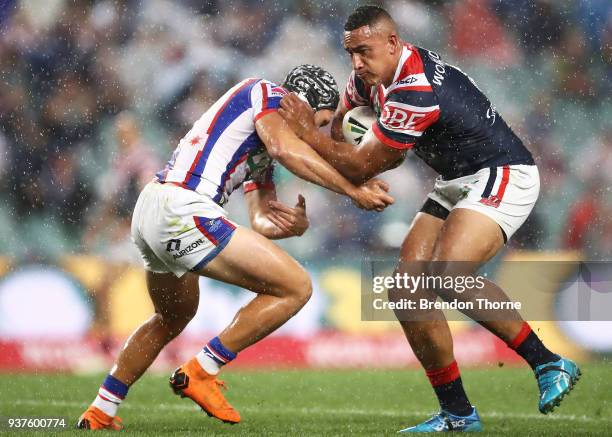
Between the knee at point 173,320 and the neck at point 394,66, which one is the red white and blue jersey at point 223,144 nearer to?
the neck at point 394,66

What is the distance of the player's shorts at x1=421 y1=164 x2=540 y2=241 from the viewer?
5.09 m

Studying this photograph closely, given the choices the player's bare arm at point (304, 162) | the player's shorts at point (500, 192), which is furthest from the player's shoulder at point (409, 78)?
the player's shorts at point (500, 192)

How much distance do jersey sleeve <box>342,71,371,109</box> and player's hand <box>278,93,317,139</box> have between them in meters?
0.77

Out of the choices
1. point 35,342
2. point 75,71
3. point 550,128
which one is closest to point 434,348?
point 35,342

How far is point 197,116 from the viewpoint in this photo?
10.7m

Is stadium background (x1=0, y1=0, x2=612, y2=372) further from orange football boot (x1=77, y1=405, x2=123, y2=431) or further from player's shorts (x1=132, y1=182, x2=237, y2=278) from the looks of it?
player's shorts (x1=132, y1=182, x2=237, y2=278)

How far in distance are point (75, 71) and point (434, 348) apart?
6.96m

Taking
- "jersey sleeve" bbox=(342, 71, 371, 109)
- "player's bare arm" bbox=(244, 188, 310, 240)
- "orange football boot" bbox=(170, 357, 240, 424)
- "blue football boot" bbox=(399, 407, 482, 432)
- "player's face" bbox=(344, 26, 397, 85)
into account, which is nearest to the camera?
"orange football boot" bbox=(170, 357, 240, 424)

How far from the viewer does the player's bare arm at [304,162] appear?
475cm

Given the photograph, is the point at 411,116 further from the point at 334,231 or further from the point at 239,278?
the point at 334,231

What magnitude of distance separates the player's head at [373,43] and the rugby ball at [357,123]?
0.40 metres

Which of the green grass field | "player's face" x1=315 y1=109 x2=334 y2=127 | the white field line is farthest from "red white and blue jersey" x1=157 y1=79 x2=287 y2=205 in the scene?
the white field line

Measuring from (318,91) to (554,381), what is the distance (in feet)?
6.54

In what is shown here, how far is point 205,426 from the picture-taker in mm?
5320
